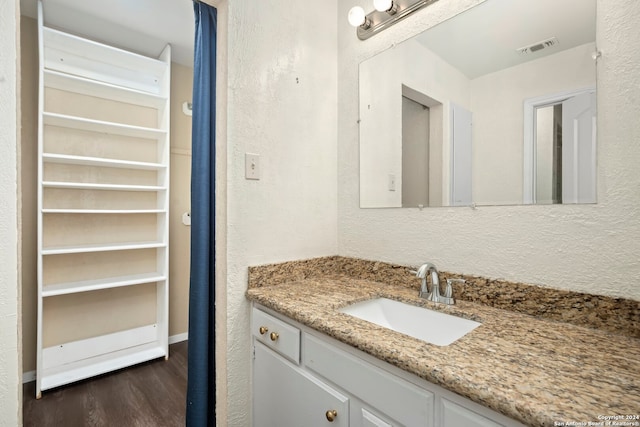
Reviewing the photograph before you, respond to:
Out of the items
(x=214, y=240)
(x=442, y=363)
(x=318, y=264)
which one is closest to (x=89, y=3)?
(x=214, y=240)

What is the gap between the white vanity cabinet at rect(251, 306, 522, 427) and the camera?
0.69 m

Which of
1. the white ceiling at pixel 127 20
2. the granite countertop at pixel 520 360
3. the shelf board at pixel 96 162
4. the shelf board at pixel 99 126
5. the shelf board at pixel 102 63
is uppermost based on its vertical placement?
the white ceiling at pixel 127 20

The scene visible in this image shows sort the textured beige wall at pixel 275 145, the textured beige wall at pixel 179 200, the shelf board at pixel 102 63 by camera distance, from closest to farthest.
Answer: the textured beige wall at pixel 275 145 < the shelf board at pixel 102 63 < the textured beige wall at pixel 179 200

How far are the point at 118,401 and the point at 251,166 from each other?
1800mm

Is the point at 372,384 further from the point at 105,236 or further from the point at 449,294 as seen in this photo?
the point at 105,236

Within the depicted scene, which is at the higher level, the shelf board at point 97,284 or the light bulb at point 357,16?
the light bulb at point 357,16

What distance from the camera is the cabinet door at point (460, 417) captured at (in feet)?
2.01

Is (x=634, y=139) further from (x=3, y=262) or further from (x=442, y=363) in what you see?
(x=3, y=262)

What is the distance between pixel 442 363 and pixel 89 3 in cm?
275

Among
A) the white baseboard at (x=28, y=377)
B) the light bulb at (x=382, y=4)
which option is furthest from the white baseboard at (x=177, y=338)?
the light bulb at (x=382, y=4)

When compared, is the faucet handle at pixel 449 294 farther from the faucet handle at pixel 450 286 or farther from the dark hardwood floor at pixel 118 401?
the dark hardwood floor at pixel 118 401

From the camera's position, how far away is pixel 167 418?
1.75m

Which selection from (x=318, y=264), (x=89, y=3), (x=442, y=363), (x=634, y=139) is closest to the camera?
(x=442, y=363)

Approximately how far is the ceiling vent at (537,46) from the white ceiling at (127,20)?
1.94 m
